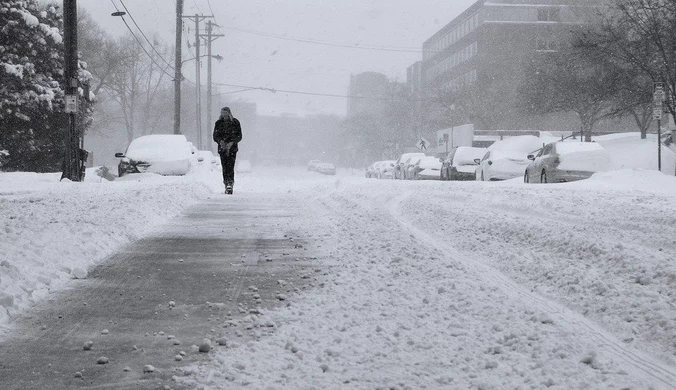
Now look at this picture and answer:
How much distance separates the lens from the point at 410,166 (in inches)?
1407

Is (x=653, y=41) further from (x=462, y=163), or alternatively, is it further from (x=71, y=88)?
(x=71, y=88)

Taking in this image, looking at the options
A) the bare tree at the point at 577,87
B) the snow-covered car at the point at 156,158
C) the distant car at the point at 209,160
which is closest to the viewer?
the snow-covered car at the point at 156,158

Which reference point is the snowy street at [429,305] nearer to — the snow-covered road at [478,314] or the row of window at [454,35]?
the snow-covered road at [478,314]

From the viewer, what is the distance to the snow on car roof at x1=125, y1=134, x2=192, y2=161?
22.2m

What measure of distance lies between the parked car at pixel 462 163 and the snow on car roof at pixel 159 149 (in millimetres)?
10568

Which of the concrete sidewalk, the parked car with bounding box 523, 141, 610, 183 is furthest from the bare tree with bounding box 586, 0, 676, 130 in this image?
the concrete sidewalk

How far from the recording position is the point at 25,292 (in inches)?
195

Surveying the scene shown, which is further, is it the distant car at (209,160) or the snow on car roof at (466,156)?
the snow on car roof at (466,156)

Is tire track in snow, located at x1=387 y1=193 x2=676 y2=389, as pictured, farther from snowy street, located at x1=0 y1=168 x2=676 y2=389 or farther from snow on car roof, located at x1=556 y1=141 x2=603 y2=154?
snow on car roof, located at x1=556 y1=141 x2=603 y2=154

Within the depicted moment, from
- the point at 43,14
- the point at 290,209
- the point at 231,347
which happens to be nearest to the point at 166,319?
the point at 231,347

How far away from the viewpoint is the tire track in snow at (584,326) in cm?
342

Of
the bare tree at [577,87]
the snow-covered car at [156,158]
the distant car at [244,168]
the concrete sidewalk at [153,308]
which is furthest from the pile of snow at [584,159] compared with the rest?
the distant car at [244,168]

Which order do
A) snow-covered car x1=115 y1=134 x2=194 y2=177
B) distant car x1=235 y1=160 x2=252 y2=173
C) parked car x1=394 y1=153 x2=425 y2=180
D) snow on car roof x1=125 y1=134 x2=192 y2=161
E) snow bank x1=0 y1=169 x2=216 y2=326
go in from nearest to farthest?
snow bank x1=0 y1=169 x2=216 y2=326
snow-covered car x1=115 y1=134 x2=194 y2=177
snow on car roof x1=125 y1=134 x2=192 y2=161
parked car x1=394 y1=153 x2=425 y2=180
distant car x1=235 y1=160 x2=252 y2=173

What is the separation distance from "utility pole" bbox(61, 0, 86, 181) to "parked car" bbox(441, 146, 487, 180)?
1447 cm
